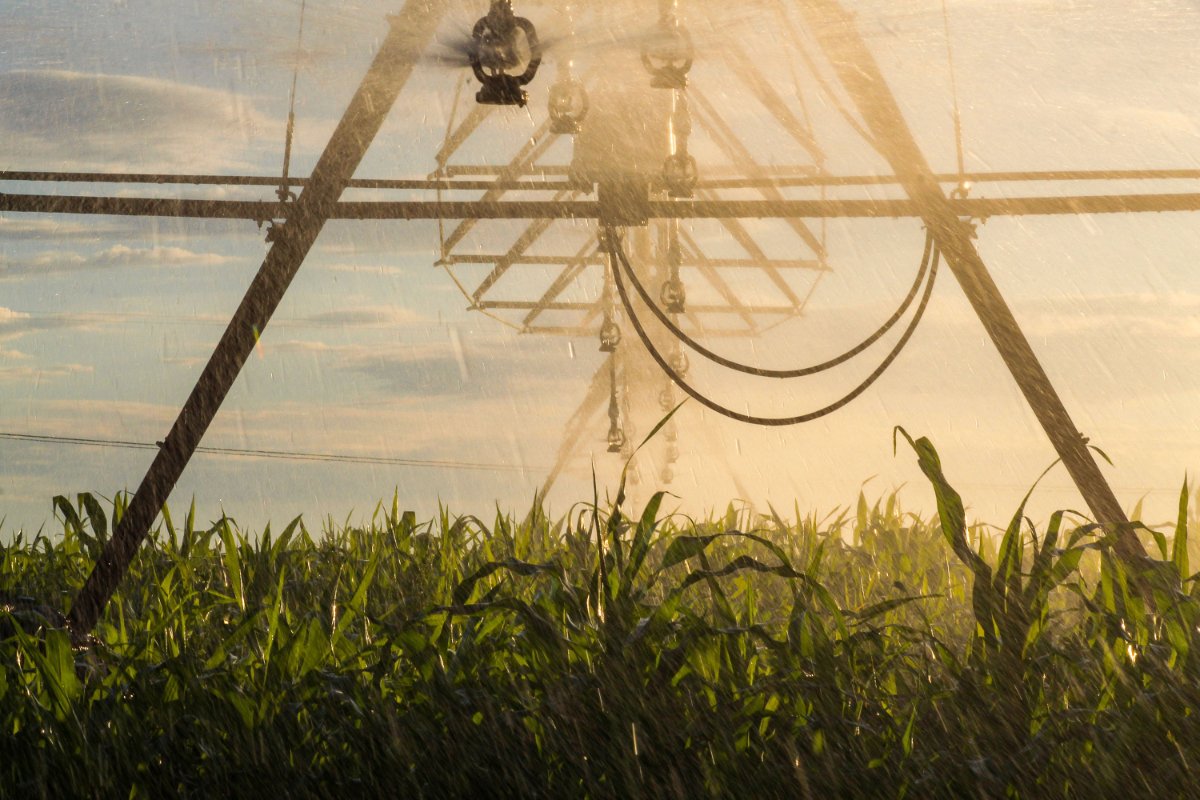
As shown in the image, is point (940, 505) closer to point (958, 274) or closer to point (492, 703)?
point (492, 703)

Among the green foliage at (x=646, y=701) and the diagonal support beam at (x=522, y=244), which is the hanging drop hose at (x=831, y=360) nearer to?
the green foliage at (x=646, y=701)

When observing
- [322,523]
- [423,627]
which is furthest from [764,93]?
[423,627]

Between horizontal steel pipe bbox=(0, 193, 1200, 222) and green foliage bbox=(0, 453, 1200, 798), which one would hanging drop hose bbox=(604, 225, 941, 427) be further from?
green foliage bbox=(0, 453, 1200, 798)

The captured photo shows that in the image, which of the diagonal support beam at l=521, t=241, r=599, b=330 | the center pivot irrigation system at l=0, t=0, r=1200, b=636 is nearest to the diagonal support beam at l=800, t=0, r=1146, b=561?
the center pivot irrigation system at l=0, t=0, r=1200, b=636

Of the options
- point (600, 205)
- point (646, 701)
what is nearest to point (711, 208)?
point (600, 205)

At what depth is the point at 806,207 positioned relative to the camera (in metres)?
5.01

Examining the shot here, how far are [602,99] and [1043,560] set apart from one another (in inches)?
214

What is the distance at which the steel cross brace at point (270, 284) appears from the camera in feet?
14.9

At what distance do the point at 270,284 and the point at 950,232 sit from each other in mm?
2825

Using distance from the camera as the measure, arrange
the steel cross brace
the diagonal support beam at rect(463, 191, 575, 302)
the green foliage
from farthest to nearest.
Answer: the diagonal support beam at rect(463, 191, 575, 302)
the steel cross brace
the green foliage

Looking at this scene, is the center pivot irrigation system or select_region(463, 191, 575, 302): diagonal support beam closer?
the center pivot irrigation system

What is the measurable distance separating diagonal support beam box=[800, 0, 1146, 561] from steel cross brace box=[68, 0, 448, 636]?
1.72m

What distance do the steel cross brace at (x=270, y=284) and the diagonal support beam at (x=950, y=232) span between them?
172 centimetres

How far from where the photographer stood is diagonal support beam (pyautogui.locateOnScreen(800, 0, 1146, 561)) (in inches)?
183
